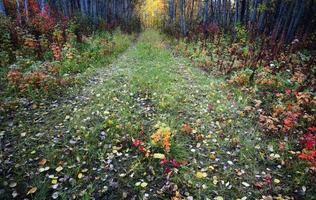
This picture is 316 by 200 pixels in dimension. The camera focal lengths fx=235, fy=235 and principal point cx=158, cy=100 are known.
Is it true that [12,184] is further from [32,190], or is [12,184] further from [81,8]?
[81,8]

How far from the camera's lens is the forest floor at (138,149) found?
3.88m

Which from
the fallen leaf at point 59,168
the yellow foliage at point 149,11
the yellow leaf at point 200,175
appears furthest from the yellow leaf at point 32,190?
the yellow foliage at point 149,11

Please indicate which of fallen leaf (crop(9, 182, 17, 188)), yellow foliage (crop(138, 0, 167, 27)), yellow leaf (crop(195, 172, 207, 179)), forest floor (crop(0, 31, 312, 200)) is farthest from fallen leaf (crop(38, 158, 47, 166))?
yellow foliage (crop(138, 0, 167, 27))

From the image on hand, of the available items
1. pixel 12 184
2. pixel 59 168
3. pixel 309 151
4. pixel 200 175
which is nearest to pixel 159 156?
pixel 200 175

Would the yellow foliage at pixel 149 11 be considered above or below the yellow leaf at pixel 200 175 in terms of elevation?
above

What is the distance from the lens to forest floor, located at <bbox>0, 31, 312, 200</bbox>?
3.88 metres

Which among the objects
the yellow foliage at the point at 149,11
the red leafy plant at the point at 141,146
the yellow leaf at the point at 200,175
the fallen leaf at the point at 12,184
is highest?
the yellow foliage at the point at 149,11

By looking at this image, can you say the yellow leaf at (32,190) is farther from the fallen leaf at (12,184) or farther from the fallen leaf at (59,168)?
the fallen leaf at (59,168)

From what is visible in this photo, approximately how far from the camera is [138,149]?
469 centimetres

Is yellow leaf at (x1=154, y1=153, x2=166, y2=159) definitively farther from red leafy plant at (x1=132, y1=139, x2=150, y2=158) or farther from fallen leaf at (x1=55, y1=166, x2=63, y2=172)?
fallen leaf at (x1=55, y1=166, x2=63, y2=172)

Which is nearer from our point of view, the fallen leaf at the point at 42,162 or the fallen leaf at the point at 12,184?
the fallen leaf at the point at 12,184

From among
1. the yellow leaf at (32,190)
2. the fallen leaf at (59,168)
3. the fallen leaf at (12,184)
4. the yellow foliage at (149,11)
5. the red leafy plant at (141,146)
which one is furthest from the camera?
the yellow foliage at (149,11)

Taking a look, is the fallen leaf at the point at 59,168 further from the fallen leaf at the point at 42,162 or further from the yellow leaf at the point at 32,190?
the yellow leaf at the point at 32,190

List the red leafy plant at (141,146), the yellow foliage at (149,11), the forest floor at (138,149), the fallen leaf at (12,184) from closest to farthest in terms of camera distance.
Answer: the fallen leaf at (12,184) → the forest floor at (138,149) → the red leafy plant at (141,146) → the yellow foliage at (149,11)
